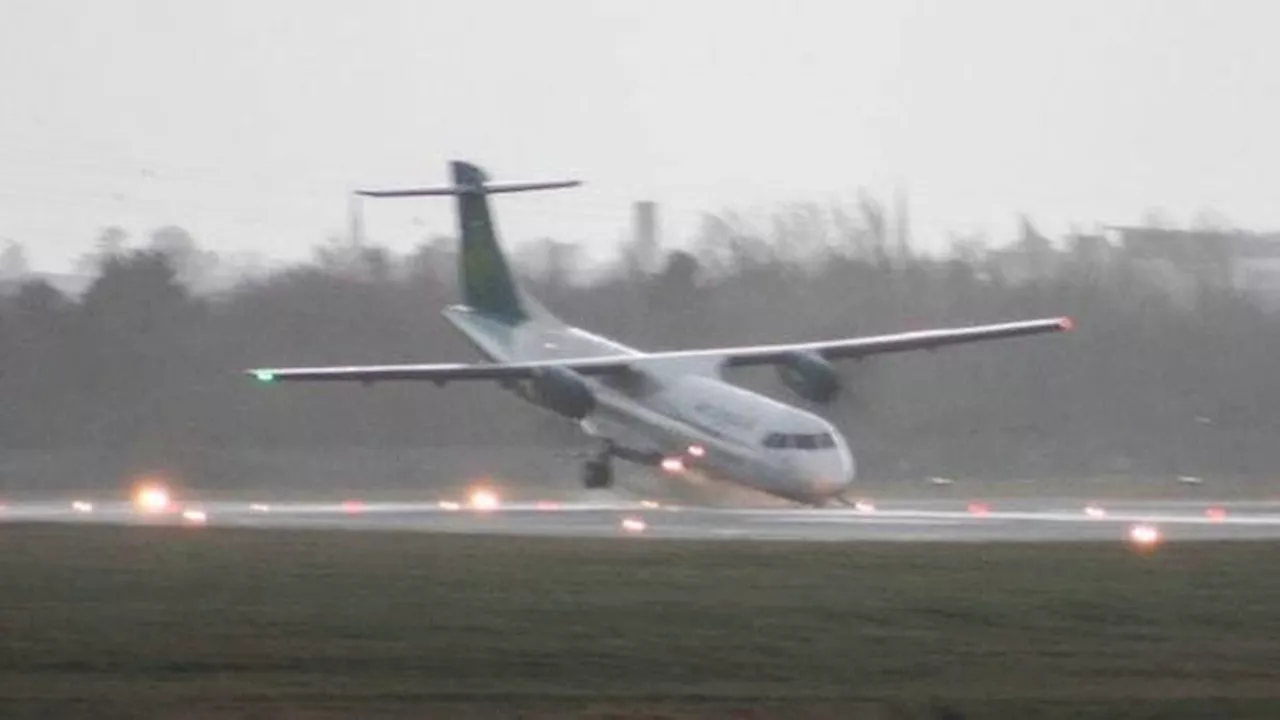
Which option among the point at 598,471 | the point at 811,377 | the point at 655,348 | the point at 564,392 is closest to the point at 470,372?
the point at 564,392

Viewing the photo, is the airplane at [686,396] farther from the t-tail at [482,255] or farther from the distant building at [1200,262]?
the distant building at [1200,262]

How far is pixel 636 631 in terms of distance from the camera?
24609 millimetres

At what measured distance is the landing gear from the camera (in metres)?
55.1

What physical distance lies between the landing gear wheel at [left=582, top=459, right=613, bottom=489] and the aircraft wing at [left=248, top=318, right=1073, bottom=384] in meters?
1.90

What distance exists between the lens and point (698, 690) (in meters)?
21.0

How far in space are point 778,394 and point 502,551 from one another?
39.1 m

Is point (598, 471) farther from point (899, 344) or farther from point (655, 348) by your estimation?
point (655, 348)

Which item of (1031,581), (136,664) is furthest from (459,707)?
(1031,581)

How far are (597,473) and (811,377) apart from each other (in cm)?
514

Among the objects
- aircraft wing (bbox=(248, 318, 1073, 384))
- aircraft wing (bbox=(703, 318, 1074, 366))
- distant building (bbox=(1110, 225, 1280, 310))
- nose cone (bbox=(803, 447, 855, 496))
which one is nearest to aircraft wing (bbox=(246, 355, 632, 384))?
aircraft wing (bbox=(248, 318, 1073, 384))

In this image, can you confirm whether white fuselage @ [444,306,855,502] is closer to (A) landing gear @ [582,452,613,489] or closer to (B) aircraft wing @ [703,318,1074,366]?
(A) landing gear @ [582,452,613,489]

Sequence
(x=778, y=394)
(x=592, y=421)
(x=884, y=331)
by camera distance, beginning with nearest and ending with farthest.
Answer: (x=592, y=421) → (x=778, y=394) → (x=884, y=331)

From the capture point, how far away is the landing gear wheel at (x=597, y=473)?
55.1 m

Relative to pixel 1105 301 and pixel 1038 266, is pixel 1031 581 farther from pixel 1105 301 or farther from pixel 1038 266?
pixel 1038 266
